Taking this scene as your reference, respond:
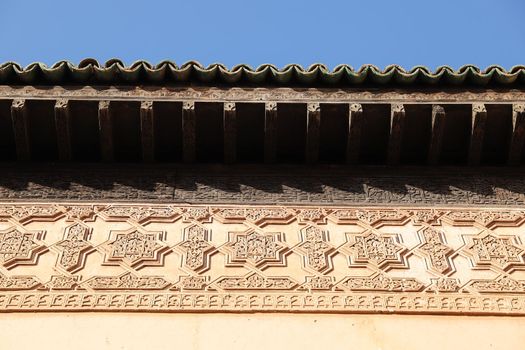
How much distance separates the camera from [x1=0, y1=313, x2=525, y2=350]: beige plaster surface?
2.94m

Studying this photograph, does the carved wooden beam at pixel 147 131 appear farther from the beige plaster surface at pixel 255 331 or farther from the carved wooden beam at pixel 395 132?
the carved wooden beam at pixel 395 132

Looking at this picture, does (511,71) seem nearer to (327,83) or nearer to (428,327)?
(327,83)

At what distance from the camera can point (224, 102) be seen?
390 cm

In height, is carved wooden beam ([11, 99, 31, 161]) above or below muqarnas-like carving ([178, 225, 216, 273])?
above

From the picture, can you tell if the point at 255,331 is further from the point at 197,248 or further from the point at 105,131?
the point at 105,131

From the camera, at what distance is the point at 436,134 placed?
3.97m

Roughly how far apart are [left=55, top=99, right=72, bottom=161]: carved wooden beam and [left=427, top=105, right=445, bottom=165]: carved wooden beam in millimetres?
2100

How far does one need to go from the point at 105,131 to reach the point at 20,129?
484mm

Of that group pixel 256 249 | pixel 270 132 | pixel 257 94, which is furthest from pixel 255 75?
pixel 256 249

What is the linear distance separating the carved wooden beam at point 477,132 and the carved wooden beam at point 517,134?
0.56ft

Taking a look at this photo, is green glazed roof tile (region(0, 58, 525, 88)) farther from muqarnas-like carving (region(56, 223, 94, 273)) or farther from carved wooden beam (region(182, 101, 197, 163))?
muqarnas-like carving (region(56, 223, 94, 273))

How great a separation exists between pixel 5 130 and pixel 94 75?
60 centimetres

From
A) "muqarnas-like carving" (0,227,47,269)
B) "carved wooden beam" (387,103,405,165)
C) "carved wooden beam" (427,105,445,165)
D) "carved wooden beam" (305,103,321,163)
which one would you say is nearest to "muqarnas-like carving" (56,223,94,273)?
"muqarnas-like carving" (0,227,47,269)

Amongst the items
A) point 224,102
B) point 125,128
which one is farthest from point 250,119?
point 125,128
